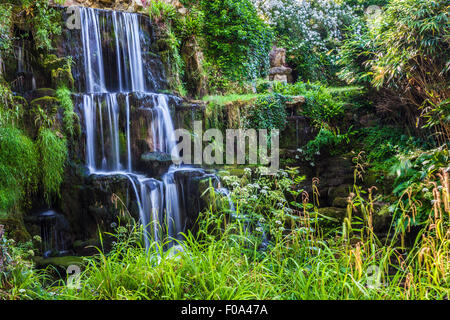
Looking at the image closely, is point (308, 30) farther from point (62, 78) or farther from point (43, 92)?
point (43, 92)

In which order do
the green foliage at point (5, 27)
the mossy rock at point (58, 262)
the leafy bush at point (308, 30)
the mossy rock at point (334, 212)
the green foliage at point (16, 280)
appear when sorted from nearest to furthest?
the green foliage at point (16, 280)
the mossy rock at point (58, 262)
the green foliage at point (5, 27)
the mossy rock at point (334, 212)
the leafy bush at point (308, 30)

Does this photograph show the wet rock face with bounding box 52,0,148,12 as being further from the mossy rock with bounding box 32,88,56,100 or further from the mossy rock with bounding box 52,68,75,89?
the mossy rock with bounding box 32,88,56,100

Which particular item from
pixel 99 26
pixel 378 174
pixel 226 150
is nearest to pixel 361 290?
pixel 378 174

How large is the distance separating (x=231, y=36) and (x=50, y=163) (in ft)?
21.2

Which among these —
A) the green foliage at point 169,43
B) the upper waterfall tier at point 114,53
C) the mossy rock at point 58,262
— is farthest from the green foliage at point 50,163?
the green foliage at point 169,43

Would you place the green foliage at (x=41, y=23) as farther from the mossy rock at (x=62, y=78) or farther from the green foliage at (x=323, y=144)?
the green foliage at (x=323, y=144)

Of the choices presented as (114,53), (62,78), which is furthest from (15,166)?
(114,53)

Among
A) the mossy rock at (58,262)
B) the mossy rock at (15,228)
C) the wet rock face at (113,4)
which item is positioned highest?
the wet rock face at (113,4)

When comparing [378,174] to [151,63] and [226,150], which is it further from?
[151,63]

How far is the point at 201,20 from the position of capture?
892 cm

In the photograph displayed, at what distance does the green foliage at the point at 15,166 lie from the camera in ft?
14.1

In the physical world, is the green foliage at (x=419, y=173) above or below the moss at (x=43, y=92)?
below

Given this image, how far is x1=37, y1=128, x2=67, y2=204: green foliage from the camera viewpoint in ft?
16.1

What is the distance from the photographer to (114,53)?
24.2 ft
